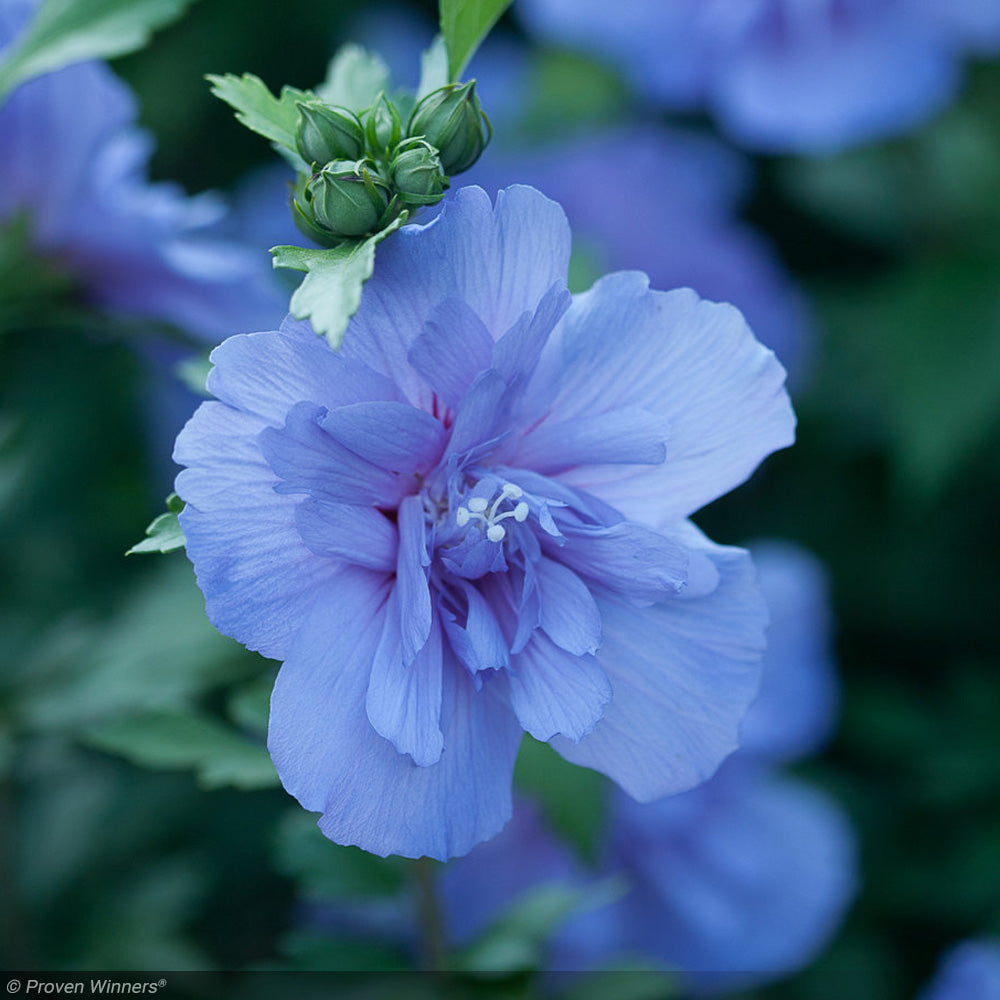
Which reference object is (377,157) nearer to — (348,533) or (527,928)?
(348,533)

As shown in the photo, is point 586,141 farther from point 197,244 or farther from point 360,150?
point 360,150

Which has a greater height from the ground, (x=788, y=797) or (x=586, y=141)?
(x=586, y=141)

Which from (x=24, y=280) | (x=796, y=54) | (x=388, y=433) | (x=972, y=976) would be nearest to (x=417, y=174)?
(x=388, y=433)

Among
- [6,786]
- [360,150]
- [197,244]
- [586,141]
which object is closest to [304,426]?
[360,150]

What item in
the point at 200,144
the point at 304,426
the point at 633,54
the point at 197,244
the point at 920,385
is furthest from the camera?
the point at 200,144

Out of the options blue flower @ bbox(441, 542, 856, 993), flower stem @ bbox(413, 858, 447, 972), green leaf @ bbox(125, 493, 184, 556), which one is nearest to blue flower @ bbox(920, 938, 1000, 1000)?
blue flower @ bbox(441, 542, 856, 993)

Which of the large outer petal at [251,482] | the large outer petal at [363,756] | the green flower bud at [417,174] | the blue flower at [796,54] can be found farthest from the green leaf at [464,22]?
the blue flower at [796,54]

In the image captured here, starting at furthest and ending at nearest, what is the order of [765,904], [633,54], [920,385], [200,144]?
[200,144], [633,54], [920,385], [765,904]
